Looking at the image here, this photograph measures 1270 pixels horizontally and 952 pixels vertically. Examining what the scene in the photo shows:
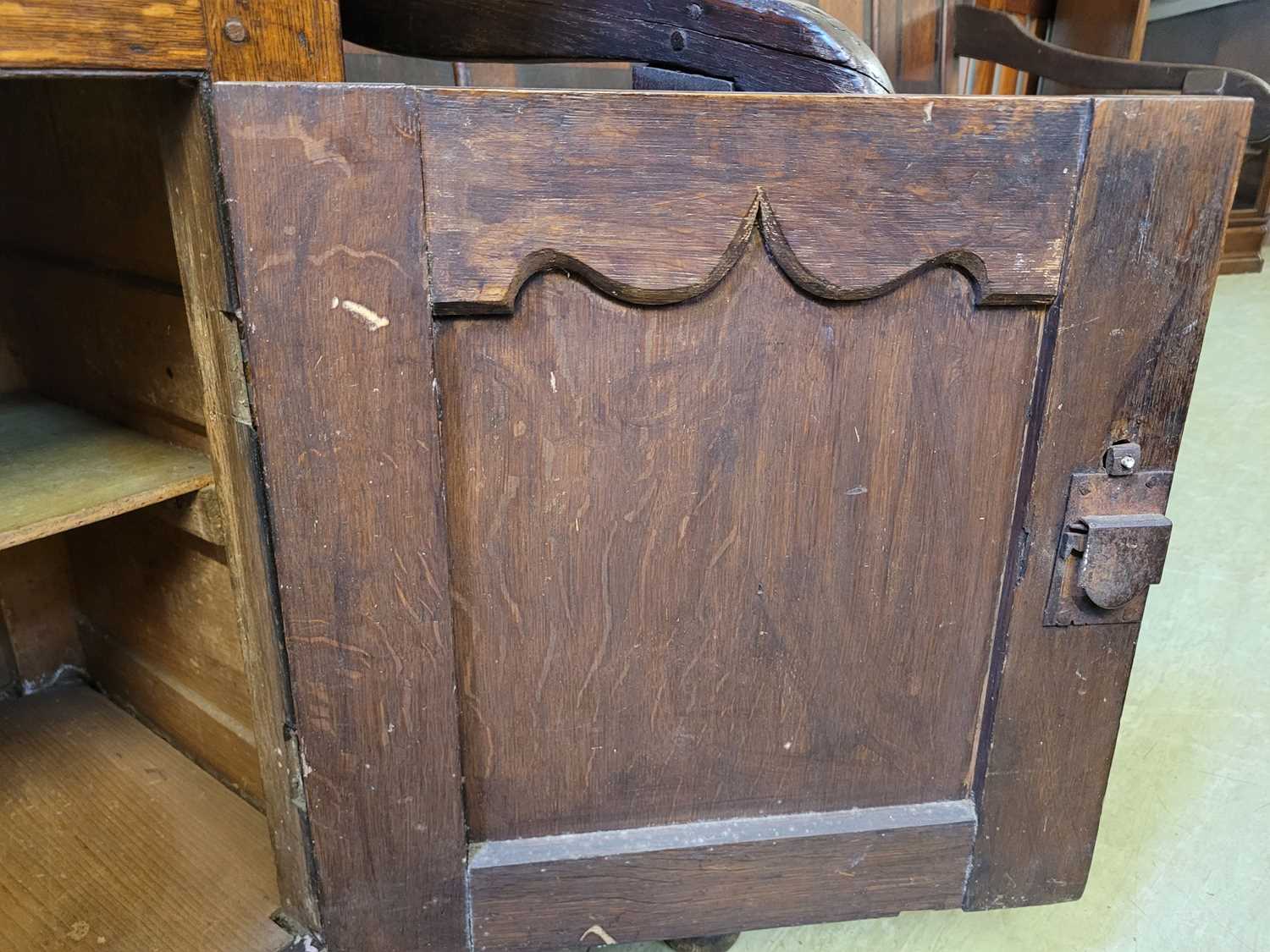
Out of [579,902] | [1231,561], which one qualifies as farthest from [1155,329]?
[1231,561]

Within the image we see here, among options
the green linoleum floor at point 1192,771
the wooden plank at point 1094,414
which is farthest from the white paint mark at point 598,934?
the wooden plank at point 1094,414

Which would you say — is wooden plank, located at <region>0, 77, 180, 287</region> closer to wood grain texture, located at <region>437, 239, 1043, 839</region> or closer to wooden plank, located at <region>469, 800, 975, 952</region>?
wood grain texture, located at <region>437, 239, 1043, 839</region>

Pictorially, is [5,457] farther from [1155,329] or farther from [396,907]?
[1155,329]

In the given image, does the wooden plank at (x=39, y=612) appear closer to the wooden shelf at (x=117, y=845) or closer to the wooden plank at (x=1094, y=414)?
the wooden shelf at (x=117, y=845)

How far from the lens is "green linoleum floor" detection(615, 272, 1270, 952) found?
3.34 feet

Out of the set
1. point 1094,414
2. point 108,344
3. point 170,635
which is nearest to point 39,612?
point 170,635

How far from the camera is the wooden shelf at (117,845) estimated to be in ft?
2.91

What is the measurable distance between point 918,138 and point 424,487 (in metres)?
0.40

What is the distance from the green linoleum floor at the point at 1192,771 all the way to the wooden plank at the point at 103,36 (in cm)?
92

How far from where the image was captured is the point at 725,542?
0.70 metres

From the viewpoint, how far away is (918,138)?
60 cm

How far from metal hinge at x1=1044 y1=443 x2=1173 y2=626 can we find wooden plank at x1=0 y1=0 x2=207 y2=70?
67 centimetres

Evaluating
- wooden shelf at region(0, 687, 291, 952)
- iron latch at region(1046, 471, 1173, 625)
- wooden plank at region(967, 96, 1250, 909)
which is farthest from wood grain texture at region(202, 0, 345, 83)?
wooden shelf at region(0, 687, 291, 952)

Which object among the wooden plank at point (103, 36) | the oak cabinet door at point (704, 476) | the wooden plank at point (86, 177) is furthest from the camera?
the wooden plank at point (86, 177)
